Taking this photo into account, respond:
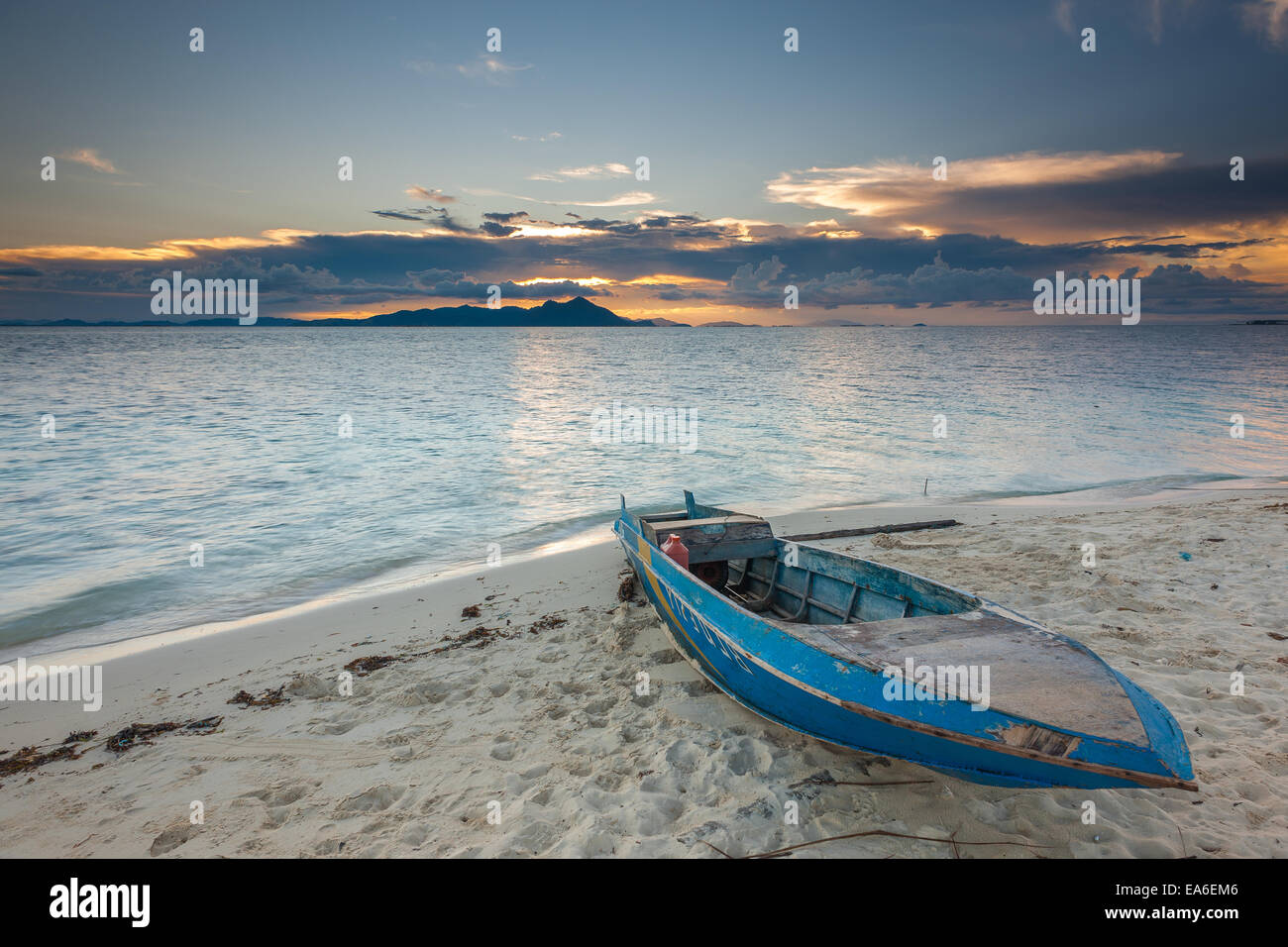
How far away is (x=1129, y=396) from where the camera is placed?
3847cm

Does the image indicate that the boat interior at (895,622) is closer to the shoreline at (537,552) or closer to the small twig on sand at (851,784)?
the small twig on sand at (851,784)

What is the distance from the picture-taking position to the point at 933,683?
12.4ft

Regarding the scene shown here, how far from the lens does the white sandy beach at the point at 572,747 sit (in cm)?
412

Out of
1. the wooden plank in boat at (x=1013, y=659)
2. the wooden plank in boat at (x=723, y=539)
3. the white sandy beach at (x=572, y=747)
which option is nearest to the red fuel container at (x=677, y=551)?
the wooden plank in boat at (x=723, y=539)

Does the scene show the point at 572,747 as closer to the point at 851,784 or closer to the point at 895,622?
the point at 851,784

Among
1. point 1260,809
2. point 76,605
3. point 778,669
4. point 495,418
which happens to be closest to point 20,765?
point 76,605

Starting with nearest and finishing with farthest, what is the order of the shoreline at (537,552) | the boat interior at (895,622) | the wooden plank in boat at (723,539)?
the boat interior at (895,622), the wooden plank in boat at (723,539), the shoreline at (537,552)

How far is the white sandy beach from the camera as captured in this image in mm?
4125

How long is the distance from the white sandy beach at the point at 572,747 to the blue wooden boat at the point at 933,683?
682mm

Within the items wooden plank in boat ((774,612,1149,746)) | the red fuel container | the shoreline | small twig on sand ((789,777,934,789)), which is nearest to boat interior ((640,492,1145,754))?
wooden plank in boat ((774,612,1149,746))

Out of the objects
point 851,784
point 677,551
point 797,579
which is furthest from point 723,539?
point 851,784

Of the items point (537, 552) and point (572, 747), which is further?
point (537, 552)

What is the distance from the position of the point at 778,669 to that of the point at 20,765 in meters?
6.74

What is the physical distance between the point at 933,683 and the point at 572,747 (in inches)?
119
